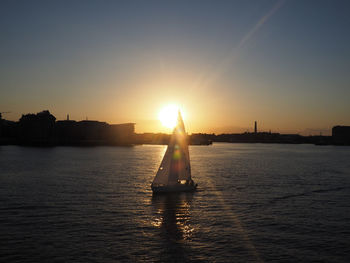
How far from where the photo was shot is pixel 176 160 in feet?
153

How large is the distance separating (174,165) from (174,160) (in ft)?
2.26

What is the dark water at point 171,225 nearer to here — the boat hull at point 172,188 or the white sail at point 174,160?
the boat hull at point 172,188

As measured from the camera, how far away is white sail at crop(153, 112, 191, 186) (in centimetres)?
4600

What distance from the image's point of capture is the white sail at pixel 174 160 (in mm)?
46000

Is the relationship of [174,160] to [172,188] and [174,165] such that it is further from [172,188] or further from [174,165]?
[172,188]

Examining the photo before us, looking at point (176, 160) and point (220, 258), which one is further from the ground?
point (176, 160)

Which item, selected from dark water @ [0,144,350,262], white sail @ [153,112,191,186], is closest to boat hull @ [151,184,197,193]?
white sail @ [153,112,191,186]

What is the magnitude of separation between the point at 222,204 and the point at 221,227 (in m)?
11.0

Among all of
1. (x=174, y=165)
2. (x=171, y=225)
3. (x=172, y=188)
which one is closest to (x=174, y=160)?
(x=174, y=165)

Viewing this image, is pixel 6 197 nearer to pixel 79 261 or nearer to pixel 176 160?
pixel 176 160

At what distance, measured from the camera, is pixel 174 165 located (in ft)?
152

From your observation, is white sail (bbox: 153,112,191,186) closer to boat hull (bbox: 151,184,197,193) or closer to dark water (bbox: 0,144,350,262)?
boat hull (bbox: 151,184,197,193)

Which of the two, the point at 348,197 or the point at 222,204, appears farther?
the point at 348,197

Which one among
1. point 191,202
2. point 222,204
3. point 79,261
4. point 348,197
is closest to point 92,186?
point 191,202
